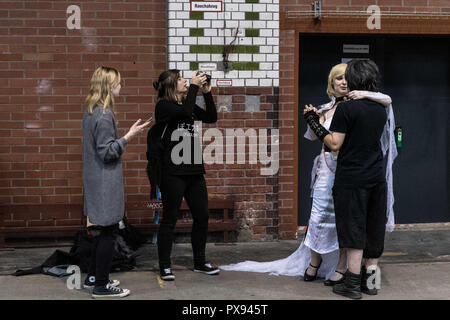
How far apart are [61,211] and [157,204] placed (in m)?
1.04

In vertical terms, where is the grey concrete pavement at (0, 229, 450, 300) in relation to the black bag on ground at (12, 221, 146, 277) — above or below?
below

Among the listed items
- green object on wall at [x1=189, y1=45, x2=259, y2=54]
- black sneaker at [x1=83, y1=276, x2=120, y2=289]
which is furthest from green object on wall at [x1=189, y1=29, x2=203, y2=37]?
black sneaker at [x1=83, y1=276, x2=120, y2=289]

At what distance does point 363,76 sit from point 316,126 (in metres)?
0.54

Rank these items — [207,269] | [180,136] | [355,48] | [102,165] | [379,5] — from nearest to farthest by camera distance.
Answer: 1. [102,165]
2. [180,136]
3. [207,269]
4. [379,5]
5. [355,48]

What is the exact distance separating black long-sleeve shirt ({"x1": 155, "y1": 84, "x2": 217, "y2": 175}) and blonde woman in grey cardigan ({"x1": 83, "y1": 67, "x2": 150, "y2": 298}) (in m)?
0.47

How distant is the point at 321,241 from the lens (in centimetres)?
571

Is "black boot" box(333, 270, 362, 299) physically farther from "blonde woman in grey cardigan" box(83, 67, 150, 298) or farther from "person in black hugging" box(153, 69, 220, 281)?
"blonde woman in grey cardigan" box(83, 67, 150, 298)

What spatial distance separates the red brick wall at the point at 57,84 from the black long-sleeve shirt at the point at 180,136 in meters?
1.71

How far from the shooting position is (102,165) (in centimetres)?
516

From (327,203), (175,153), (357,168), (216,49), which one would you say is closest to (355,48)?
(216,49)

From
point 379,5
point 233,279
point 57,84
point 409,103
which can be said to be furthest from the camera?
point 409,103

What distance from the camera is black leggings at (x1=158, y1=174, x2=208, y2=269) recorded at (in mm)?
5715

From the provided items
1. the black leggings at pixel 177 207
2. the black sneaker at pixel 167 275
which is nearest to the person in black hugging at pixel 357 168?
the black leggings at pixel 177 207

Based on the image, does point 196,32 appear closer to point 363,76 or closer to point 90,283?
point 363,76
